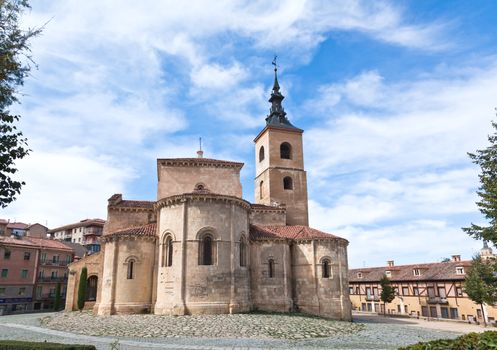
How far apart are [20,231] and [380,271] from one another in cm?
5487

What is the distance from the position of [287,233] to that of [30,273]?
33425 millimetres

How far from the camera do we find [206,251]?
76.5 feet

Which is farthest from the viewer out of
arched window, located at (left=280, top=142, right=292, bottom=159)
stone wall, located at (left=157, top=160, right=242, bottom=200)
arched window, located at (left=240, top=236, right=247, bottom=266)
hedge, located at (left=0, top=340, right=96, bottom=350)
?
arched window, located at (left=280, top=142, right=292, bottom=159)

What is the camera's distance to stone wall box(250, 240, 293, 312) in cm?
2535

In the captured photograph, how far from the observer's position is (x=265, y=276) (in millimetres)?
25859

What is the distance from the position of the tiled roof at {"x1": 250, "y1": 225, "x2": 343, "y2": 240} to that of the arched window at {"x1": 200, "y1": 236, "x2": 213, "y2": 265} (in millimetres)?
4149

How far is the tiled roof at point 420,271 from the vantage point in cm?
4084

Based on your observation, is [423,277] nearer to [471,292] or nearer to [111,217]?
[471,292]

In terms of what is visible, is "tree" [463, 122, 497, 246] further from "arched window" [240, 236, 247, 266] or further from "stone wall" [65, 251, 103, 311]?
"stone wall" [65, 251, 103, 311]

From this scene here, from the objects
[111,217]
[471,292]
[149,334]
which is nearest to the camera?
[149,334]

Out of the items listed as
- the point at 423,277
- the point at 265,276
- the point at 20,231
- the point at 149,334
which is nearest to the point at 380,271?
the point at 423,277

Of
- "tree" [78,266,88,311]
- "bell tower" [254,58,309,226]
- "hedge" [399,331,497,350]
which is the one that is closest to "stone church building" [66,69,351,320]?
"tree" [78,266,88,311]

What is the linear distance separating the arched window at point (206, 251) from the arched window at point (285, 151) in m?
17.7

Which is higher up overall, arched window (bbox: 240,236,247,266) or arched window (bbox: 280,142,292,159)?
arched window (bbox: 280,142,292,159)
